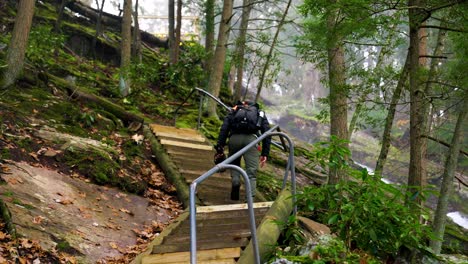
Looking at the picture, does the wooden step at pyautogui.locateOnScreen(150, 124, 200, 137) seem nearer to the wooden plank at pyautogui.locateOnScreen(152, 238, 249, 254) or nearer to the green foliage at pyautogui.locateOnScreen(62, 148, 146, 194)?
the green foliage at pyautogui.locateOnScreen(62, 148, 146, 194)

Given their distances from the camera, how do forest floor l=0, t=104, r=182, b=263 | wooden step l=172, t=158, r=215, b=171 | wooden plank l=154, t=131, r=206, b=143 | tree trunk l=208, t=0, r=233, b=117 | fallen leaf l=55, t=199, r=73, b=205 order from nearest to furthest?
forest floor l=0, t=104, r=182, b=263
fallen leaf l=55, t=199, r=73, b=205
wooden step l=172, t=158, r=215, b=171
wooden plank l=154, t=131, r=206, b=143
tree trunk l=208, t=0, r=233, b=117

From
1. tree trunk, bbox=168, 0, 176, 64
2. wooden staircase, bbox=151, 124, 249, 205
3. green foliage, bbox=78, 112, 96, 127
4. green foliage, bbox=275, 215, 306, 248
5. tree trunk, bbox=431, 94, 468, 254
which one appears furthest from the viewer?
tree trunk, bbox=168, 0, 176, 64

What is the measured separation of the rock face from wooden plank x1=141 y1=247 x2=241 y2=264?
0.81 meters

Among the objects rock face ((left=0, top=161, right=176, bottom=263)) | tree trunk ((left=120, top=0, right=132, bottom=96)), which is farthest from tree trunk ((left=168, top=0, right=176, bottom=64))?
rock face ((left=0, top=161, right=176, bottom=263))

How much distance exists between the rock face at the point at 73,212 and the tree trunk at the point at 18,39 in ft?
13.9

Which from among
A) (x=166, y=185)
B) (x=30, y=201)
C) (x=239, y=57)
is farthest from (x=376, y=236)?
(x=239, y=57)

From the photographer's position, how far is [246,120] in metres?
6.62

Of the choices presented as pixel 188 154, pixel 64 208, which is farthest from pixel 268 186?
pixel 64 208

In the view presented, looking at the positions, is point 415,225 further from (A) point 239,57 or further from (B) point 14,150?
(A) point 239,57

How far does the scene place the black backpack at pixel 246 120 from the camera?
662 centimetres

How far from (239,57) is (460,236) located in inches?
378

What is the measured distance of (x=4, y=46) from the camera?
12.4 meters

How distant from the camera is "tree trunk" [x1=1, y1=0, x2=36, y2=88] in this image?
9.56m

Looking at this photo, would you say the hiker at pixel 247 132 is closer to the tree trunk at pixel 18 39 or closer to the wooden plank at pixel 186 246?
the wooden plank at pixel 186 246
